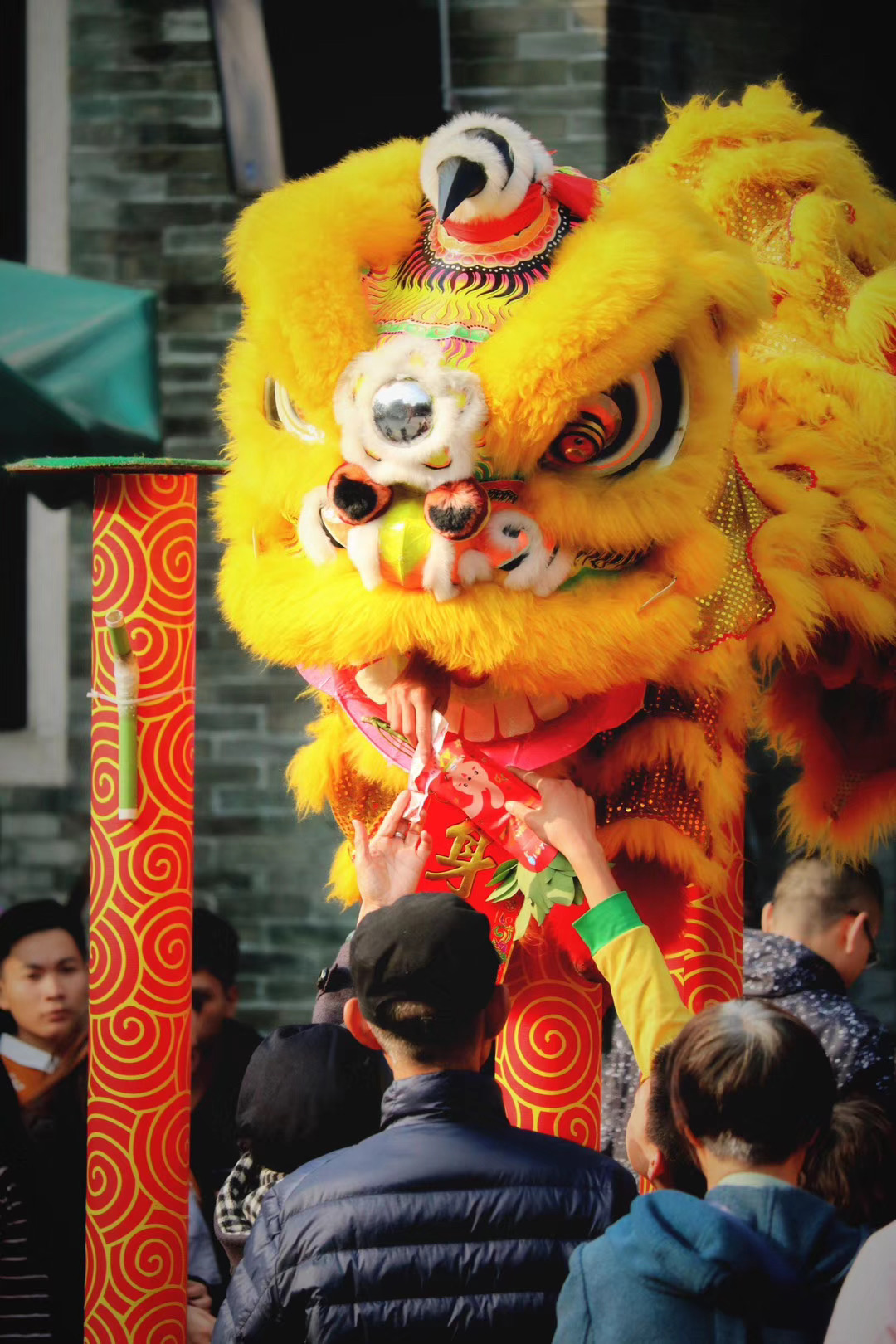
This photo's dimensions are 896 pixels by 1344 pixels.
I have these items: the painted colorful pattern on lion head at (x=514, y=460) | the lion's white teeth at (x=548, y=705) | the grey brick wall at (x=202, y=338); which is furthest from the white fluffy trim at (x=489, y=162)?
the grey brick wall at (x=202, y=338)

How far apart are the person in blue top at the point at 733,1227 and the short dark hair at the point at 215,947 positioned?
1.64 meters

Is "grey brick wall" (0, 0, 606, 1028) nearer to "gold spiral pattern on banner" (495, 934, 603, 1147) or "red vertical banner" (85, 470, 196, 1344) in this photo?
"gold spiral pattern on banner" (495, 934, 603, 1147)

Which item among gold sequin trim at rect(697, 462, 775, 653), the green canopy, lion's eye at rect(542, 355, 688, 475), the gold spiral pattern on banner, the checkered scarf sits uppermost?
the green canopy

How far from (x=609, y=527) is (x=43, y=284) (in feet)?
4.75

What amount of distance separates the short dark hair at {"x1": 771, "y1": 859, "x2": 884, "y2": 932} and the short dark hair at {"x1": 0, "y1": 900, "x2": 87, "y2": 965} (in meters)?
Result: 1.23

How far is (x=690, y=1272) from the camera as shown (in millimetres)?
1441

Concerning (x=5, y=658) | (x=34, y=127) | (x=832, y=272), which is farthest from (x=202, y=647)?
(x=832, y=272)

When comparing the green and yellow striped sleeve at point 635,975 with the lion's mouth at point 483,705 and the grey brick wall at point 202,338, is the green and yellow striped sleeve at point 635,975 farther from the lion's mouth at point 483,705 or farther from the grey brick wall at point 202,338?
the grey brick wall at point 202,338

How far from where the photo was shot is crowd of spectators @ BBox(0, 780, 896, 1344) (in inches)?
57.7

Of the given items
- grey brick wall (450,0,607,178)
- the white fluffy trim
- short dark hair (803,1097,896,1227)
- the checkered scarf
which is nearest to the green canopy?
the white fluffy trim

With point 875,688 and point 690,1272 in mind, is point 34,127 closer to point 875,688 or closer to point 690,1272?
point 875,688

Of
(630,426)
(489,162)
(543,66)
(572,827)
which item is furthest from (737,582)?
(543,66)

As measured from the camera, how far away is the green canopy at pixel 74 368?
9.64ft

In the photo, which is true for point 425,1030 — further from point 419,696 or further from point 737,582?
point 737,582
